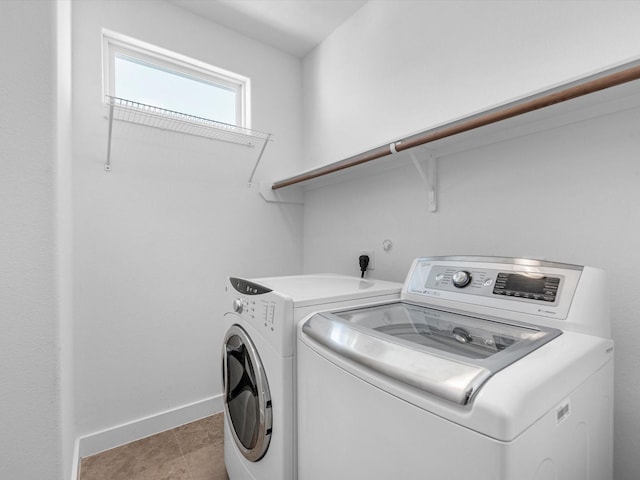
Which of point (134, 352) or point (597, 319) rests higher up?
point (597, 319)

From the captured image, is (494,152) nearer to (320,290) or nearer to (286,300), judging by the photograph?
(320,290)

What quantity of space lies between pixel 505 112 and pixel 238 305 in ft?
4.09

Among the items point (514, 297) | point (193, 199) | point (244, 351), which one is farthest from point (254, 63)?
point (514, 297)

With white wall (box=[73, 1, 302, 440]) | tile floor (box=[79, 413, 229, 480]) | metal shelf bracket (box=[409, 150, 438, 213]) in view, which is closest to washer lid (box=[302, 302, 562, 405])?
metal shelf bracket (box=[409, 150, 438, 213])

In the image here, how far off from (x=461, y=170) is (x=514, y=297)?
72 centimetres

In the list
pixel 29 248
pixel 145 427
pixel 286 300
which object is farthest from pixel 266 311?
pixel 145 427

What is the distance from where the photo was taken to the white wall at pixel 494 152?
1.00 meters

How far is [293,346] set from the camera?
100cm

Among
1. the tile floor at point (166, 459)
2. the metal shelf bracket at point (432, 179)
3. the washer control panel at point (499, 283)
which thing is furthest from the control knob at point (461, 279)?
the tile floor at point (166, 459)

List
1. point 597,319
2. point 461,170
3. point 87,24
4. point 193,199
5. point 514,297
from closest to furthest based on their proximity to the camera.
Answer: point 597,319
point 514,297
point 461,170
point 87,24
point 193,199

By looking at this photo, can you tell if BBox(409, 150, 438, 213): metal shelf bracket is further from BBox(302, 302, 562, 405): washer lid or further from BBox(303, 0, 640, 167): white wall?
BBox(302, 302, 562, 405): washer lid

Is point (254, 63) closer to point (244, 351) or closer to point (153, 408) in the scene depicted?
point (244, 351)

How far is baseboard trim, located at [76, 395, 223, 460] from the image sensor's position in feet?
5.46

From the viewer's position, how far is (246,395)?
121 centimetres
